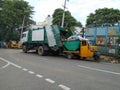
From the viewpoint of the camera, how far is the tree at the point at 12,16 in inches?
2522

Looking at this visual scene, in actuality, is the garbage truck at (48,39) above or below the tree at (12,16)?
below

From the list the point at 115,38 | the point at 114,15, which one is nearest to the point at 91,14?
the point at 114,15

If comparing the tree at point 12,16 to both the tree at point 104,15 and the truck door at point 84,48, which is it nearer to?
the tree at point 104,15

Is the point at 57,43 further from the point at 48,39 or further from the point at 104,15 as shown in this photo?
the point at 104,15

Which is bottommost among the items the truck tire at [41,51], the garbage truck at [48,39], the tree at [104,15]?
the truck tire at [41,51]

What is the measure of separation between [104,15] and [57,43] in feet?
115

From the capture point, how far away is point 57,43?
2756 centimetres

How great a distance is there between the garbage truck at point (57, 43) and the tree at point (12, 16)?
3208 centimetres

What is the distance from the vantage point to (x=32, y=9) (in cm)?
7094

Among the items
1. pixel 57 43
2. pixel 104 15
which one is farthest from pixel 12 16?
pixel 57 43

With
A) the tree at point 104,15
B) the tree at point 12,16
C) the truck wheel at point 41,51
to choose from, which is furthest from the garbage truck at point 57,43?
the tree at point 12,16

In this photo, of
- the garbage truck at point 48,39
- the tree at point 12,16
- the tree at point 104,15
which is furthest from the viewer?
the tree at point 12,16

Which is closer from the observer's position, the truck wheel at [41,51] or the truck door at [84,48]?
the truck door at [84,48]

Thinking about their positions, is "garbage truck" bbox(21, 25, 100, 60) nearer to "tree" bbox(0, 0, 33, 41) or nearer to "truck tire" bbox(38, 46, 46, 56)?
"truck tire" bbox(38, 46, 46, 56)
